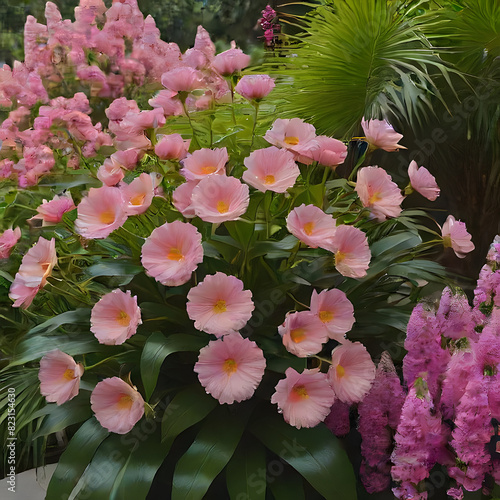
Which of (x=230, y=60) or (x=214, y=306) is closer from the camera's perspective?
(x=214, y=306)

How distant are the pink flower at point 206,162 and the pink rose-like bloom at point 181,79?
0.12 metres

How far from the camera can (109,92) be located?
1523 millimetres

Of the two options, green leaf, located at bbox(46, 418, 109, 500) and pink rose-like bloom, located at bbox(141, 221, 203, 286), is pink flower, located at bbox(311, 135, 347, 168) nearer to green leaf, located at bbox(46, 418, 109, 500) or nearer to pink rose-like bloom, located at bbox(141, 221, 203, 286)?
pink rose-like bloom, located at bbox(141, 221, 203, 286)

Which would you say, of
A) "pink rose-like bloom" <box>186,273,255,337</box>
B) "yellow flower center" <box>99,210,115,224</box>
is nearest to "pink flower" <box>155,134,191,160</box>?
"yellow flower center" <box>99,210,115,224</box>

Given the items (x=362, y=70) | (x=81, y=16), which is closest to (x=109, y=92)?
(x=81, y=16)

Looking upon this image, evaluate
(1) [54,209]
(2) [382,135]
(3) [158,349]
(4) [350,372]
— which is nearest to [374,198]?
(2) [382,135]

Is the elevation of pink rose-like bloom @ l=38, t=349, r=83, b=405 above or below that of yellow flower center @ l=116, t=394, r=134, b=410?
above

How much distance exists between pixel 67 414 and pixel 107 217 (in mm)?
251

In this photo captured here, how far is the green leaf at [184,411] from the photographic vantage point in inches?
26.0

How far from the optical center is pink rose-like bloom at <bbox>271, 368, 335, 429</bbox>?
0.64 metres

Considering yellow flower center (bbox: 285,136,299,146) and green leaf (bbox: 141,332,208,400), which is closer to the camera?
green leaf (bbox: 141,332,208,400)

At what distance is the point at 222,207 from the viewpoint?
2.19ft

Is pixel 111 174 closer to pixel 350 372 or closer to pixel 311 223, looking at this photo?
pixel 311 223

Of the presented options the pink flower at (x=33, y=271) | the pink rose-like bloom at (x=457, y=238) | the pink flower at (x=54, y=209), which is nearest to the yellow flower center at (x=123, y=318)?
the pink flower at (x=33, y=271)
